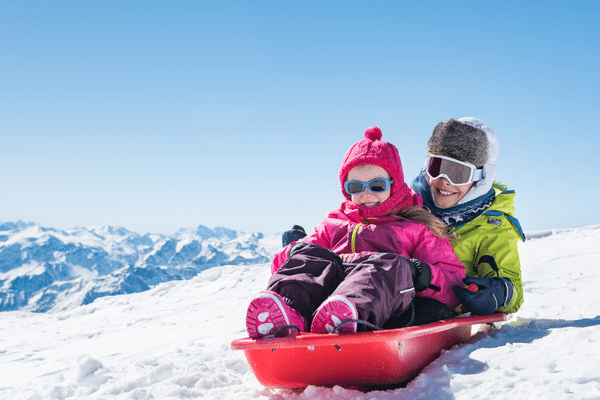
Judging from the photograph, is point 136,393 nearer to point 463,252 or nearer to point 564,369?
point 564,369

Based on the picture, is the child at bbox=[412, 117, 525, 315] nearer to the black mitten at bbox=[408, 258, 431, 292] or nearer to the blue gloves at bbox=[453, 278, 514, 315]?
the blue gloves at bbox=[453, 278, 514, 315]

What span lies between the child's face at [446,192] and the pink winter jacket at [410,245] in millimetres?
615

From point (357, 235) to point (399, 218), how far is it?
0.31 metres

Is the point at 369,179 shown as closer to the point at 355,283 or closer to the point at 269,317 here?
the point at 355,283

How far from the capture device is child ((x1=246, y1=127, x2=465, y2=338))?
1799 millimetres

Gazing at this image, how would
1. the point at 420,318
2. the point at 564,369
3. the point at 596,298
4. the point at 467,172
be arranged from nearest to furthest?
the point at 564,369
the point at 420,318
the point at 467,172
the point at 596,298

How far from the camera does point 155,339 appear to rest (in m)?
5.27

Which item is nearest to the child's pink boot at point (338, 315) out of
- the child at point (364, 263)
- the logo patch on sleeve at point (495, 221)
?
the child at point (364, 263)

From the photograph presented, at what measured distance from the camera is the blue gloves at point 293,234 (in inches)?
131

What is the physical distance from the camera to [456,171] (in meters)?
3.06

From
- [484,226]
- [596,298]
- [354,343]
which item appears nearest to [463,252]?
[484,226]

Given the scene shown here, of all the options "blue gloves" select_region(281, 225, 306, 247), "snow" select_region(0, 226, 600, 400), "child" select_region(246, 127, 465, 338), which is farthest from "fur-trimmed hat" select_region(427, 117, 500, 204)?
"blue gloves" select_region(281, 225, 306, 247)

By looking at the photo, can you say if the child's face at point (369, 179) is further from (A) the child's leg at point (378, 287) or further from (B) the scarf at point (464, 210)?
(B) the scarf at point (464, 210)

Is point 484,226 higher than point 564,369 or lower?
higher
